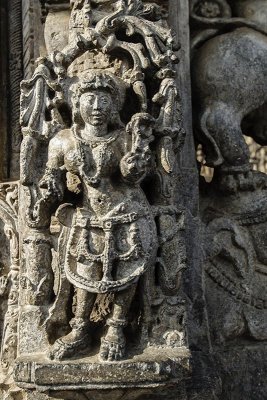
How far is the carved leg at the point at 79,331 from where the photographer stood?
154 inches

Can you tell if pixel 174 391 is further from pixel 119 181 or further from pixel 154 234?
pixel 119 181

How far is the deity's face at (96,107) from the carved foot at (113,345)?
1.05 meters

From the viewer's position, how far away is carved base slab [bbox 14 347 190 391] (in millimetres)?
3766

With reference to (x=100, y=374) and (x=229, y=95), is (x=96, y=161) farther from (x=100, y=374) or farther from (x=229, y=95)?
(x=229, y=95)

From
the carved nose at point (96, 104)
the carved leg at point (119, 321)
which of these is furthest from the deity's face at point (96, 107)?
the carved leg at point (119, 321)

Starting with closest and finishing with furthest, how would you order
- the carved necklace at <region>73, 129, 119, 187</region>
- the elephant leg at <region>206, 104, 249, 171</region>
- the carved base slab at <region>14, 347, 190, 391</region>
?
the carved base slab at <region>14, 347, 190, 391</region> → the carved necklace at <region>73, 129, 119, 187</region> → the elephant leg at <region>206, 104, 249, 171</region>

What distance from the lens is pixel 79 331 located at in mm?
3949

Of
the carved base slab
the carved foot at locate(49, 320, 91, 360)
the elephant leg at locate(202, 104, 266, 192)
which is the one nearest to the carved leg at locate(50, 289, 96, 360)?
the carved foot at locate(49, 320, 91, 360)

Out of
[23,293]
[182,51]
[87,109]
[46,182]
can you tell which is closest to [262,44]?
[182,51]

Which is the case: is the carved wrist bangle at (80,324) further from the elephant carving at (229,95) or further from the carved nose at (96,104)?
the elephant carving at (229,95)

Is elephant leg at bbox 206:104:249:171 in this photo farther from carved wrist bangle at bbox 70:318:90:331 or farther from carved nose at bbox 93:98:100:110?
carved wrist bangle at bbox 70:318:90:331

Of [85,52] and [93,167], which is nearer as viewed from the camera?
[93,167]

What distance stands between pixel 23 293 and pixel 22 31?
1815mm

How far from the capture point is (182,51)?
4816 mm
